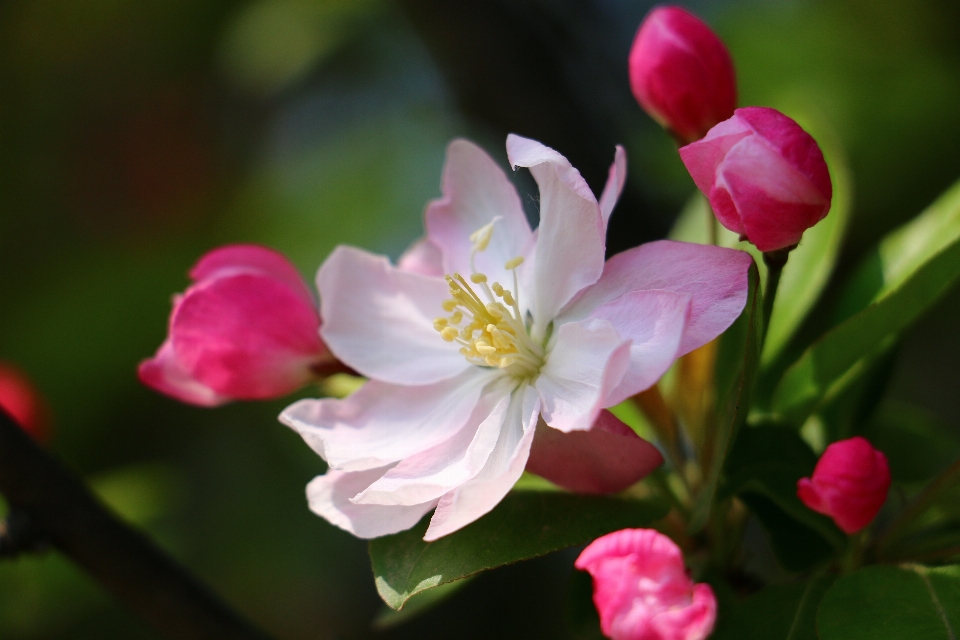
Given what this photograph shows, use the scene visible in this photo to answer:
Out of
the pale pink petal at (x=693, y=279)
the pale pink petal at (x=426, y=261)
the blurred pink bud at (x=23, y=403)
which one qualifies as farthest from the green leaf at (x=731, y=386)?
the blurred pink bud at (x=23, y=403)

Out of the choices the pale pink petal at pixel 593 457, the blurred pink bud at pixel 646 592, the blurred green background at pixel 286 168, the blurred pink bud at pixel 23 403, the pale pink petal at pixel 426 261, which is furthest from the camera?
the blurred green background at pixel 286 168

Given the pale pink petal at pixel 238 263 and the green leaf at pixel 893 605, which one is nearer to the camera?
the green leaf at pixel 893 605

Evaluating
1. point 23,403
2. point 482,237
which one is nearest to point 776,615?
point 482,237

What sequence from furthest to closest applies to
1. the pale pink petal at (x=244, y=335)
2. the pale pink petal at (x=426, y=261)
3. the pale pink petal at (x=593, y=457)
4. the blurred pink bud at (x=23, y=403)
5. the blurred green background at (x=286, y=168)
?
the blurred green background at (x=286, y=168)
the blurred pink bud at (x=23, y=403)
the pale pink petal at (x=426, y=261)
the pale pink petal at (x=244, y=335)
the pale pink petal at (x=593, y=457)

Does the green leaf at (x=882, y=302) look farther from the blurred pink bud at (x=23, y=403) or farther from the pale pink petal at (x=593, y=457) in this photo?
the blurred pink bud at (x=23, y=403)

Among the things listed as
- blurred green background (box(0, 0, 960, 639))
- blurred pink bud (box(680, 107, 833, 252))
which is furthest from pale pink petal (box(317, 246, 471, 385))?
blurred green background (box(0, 0, 960, 639))

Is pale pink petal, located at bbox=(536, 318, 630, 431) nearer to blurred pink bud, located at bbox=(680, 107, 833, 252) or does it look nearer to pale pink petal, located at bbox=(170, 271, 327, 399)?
blurred pink bud, located at bbox=(680, 107, 833, 252)

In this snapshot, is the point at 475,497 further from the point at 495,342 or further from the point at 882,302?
the point at 882,302
